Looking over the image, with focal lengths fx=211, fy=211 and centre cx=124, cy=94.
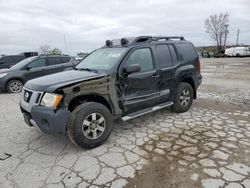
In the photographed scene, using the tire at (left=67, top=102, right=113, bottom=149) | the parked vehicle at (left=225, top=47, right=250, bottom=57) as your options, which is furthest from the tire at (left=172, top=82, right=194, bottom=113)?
the parked vehicle at (left=225, top=47, right=250, bottom=57)

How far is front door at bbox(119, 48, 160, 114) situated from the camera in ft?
13.0

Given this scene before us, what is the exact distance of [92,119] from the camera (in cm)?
344

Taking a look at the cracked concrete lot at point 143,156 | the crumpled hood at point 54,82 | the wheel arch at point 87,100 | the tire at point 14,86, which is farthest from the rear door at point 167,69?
the tire at point 14,86

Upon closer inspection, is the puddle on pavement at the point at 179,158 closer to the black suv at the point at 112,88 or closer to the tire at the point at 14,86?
the black suv at the point at 112,88

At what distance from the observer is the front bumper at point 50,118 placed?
3121mm

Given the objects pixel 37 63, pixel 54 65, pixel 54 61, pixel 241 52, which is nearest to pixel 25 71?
pixel 37 63

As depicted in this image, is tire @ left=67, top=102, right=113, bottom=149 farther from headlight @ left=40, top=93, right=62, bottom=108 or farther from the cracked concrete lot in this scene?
headlight @ left=40, top=93, right=62, bottom=108

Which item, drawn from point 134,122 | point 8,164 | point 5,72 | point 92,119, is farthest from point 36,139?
point 5,72

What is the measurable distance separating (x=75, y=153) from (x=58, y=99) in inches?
36.6

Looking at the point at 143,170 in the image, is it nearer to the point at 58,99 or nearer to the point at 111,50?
the point at 58,99

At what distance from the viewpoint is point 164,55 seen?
15.4 feet

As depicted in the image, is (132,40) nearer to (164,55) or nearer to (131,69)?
(164,55)

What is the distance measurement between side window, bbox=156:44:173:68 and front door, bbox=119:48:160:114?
0.82ft

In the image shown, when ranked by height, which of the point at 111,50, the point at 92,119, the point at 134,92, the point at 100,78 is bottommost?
the point at 92,119
